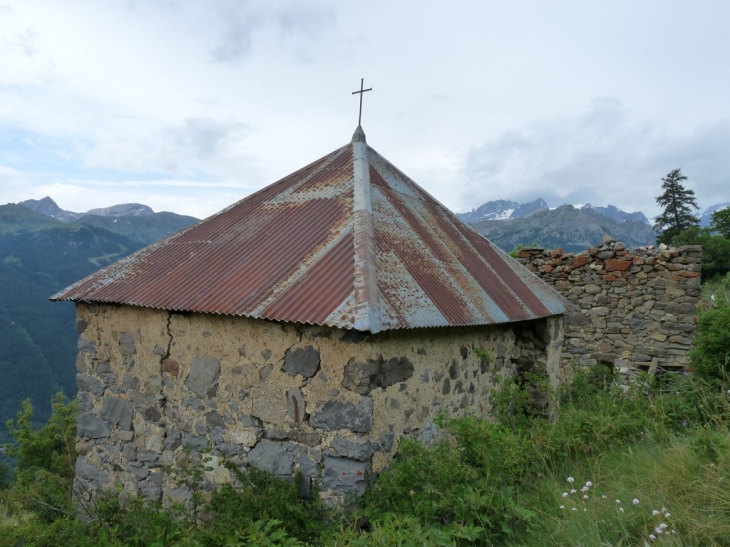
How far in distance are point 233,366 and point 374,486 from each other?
139 centimetres

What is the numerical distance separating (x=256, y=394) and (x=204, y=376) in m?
0.55

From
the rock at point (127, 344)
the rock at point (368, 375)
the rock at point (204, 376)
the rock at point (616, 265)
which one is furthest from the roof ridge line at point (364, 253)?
the rock at point (616, 265)

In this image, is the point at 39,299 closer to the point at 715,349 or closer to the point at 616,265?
the point at 616,265

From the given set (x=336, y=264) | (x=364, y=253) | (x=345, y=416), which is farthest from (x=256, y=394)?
(x=364, y=253)

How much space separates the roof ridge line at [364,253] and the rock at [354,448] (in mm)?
882

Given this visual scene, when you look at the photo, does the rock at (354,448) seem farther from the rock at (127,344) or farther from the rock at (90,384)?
the rock at (90,384)

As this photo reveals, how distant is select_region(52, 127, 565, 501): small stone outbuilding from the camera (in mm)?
3346

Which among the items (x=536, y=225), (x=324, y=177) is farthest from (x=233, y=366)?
(x=536, y=225)

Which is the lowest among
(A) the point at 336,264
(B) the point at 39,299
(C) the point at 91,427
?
(B) the point at 39,299

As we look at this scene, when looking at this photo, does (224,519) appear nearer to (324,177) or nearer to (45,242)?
(324,177)

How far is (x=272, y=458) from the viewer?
354cm

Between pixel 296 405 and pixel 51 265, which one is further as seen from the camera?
pixel 51 265

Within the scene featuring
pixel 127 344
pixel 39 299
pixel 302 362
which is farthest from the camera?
pixel 39 299

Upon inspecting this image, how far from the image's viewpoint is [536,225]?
11869 cm
